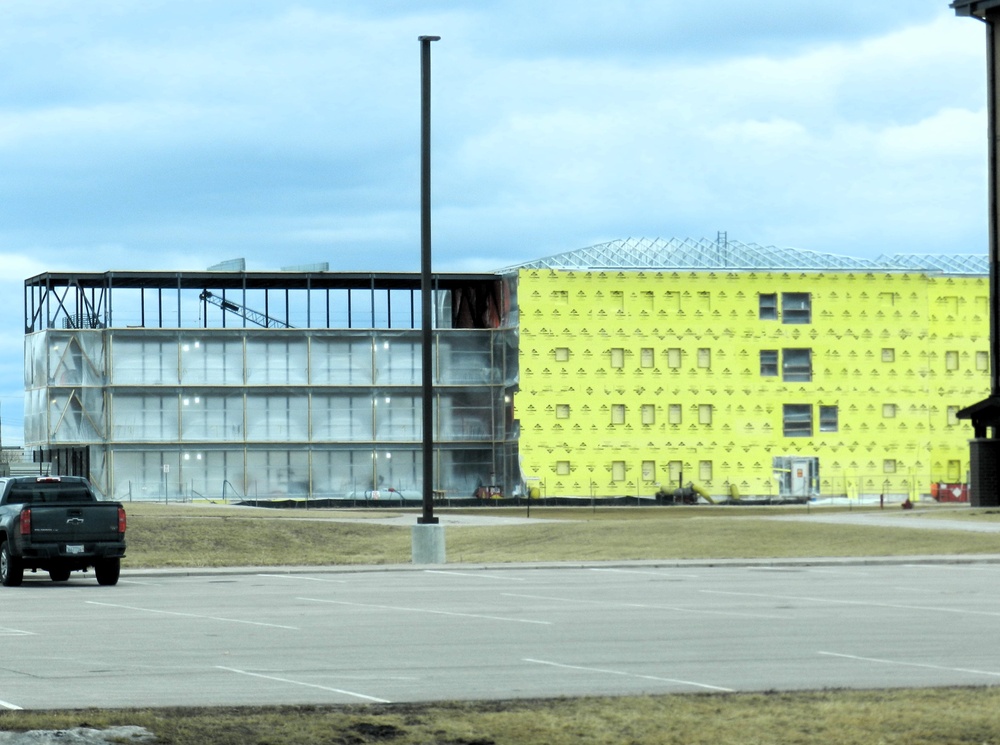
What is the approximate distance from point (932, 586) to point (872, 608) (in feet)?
16.8

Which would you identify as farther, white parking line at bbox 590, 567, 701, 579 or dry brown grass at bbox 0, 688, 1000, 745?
white parking line at bbox 590, 567, 701, 579

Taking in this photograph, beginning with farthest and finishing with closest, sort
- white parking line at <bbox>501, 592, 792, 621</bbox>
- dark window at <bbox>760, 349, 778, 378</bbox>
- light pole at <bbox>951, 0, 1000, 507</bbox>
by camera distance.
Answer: dark window at <bbox>760, 349, 778, 378</bbox>, light pole at <bbox>951, 0, 1000, 507</bbox>, white parking line at <bbox>501, 592, 792, 621</bbox>

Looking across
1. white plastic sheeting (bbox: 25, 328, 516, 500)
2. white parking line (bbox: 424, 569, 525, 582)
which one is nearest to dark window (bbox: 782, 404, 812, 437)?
white plastic sheeting (bbox: 25, 328, 516, 500)

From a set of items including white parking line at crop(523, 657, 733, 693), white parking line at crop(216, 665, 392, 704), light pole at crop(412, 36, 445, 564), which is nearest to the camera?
white parking line at crop(216, 665, 392, 704)

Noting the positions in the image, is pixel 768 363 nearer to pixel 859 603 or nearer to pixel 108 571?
pixel 108 571

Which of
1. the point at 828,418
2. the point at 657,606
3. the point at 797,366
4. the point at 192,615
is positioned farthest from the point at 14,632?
the point at 828,418

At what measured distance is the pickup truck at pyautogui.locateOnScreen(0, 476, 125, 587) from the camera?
27953mm

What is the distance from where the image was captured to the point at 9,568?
93.1 ft

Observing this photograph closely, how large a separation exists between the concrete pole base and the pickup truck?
273 inches

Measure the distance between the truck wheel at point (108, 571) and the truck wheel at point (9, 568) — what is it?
1.25 metres

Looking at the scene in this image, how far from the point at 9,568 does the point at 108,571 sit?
1593 millimetres

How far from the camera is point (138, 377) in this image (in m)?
93.9

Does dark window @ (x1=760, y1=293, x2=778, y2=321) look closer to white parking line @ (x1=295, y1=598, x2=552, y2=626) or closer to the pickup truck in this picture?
the pickup truck

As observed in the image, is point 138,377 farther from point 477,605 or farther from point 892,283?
point 477,605
